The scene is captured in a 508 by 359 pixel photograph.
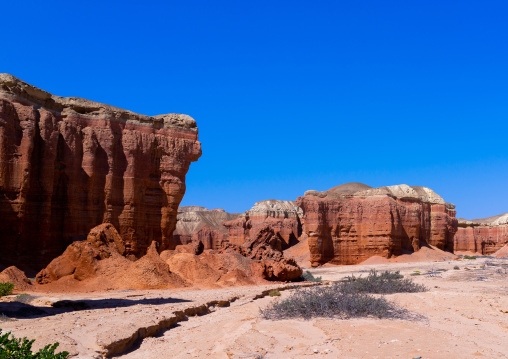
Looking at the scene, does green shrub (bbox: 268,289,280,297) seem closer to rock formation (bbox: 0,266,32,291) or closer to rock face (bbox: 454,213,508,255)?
rock formation (bbox: 0,266,32,291)

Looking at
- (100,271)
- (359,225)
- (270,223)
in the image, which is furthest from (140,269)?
(270,223)

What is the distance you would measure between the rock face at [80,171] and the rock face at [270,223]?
4750cm

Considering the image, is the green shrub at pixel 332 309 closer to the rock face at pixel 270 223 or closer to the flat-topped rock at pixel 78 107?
the flat-topped rock at pixel 78 107

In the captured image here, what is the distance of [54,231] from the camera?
23.6 metres

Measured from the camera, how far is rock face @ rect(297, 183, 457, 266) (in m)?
45.4

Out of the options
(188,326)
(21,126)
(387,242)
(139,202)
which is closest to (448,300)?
(188,326)

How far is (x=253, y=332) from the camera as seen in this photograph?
901 centimetres

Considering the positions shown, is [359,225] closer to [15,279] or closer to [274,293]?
[274,293]

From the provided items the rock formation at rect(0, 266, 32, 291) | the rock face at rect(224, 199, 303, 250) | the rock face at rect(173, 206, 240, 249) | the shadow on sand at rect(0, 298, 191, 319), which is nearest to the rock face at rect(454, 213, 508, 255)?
the rock face at rect(224, 199, 303, 250)

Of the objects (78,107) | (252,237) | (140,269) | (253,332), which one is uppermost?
(78,107)

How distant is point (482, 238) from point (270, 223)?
32.2 metres

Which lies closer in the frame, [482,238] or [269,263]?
[269,263]

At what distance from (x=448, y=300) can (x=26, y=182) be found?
1903 centimetres

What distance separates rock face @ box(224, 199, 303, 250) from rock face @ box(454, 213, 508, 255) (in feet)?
85.0
